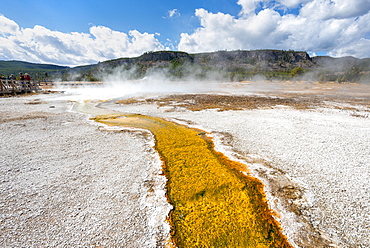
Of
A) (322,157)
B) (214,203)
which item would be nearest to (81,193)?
(214,203)

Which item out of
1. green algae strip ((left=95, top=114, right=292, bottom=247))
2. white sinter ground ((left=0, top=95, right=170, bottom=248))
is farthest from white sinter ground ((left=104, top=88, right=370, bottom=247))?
white sinter ground ((left=0, top=95, right=170, bottom=248))

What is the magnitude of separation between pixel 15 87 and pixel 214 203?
3687 cm

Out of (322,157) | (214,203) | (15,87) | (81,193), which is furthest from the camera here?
(15,87)

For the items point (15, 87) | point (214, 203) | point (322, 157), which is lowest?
point (214, 203)

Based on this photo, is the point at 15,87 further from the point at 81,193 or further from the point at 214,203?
the point at 214,203

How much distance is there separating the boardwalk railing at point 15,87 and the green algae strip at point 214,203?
31896 millimetres

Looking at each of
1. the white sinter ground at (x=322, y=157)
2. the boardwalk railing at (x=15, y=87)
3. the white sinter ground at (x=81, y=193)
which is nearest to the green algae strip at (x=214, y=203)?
the white sinter ground at (x=81, y=193)

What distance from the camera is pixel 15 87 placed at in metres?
28.3

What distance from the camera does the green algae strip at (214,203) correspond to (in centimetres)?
372

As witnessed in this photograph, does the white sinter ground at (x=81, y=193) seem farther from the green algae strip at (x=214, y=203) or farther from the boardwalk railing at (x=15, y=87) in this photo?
the boardwalk railing at (x=15, y=87)

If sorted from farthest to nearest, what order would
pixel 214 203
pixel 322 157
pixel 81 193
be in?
pixel 322 157 → pixel 81 193 → pixel 214 203

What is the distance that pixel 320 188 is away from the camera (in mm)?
5246

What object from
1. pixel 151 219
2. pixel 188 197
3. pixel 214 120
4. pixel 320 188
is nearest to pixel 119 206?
pixel 151 219

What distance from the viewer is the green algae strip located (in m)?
3.72
